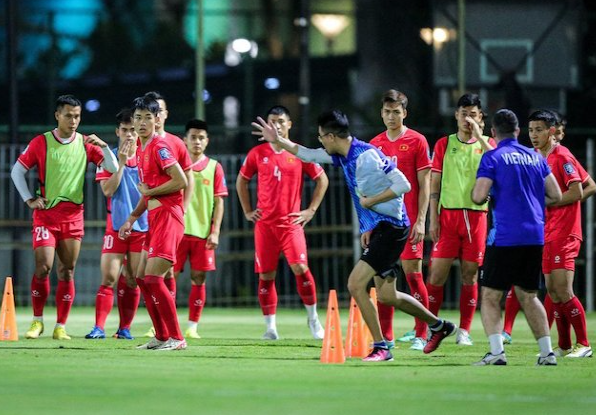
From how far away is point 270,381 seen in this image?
421 inches

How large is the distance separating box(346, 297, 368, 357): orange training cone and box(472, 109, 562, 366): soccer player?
4.69ft

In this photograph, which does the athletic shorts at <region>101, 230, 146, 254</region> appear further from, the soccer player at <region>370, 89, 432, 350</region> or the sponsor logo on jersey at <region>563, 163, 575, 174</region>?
the sponsor logo on jersey at <region>563, 163, 575, 174</region>

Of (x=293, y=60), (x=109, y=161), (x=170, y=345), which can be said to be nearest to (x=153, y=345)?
(x=170, y=345)

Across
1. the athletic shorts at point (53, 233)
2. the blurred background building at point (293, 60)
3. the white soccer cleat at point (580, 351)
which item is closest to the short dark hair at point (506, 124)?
the white soccer cleat at point (580, 351)

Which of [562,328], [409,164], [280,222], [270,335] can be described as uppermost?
[409,164]

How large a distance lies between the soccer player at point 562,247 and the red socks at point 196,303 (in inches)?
167

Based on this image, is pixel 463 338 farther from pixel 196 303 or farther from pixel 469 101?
pixel 196 303

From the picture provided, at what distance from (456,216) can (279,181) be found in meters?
2.23

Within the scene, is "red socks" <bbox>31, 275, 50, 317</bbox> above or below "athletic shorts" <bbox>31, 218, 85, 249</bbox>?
below

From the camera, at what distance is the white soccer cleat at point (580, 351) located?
44.2ft

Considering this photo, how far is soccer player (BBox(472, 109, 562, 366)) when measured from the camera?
12000mm

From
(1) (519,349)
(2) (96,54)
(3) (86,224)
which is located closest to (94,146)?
(1) (519,349)

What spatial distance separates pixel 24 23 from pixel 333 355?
15.5m

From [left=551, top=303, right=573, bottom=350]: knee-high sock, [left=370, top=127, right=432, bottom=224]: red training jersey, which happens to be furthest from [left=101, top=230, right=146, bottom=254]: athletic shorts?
[left=551, top=303, right=573, bottom=350]: knee-high sock
